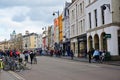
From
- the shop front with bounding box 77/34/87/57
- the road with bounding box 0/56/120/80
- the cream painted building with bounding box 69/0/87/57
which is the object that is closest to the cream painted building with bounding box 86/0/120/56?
the shop front with bounding box 77/34/87/57

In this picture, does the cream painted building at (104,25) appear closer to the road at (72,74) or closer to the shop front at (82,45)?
the shop front at (82,45)

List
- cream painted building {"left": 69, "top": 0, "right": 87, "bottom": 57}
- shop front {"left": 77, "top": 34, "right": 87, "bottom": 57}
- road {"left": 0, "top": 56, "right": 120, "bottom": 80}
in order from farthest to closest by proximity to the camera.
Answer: cream painted building {"left": 69, "top": 0, "right": 87, "bottom": 57}
shop front {"left": 77, "top": 34, "right": 87, "bottom": 57}
road {"left": 0, "top": 56, "right": 120, "bottom": 80}

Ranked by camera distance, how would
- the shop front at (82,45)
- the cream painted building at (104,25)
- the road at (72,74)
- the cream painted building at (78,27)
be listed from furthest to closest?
1. the cream painted building at (78,27)
2. the shop front at (82,45)
3. the cream painted building at (104,25)
4. the road at (72,74)

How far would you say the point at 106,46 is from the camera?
147ft

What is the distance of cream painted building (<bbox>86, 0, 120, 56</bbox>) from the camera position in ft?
139

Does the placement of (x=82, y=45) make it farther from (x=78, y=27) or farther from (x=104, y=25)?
(x=104, y=25)

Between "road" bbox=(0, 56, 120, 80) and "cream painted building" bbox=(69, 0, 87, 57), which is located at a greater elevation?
"cream painted building" bbox=(69, 0, 87, 57)

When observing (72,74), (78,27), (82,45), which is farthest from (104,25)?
(72,74)

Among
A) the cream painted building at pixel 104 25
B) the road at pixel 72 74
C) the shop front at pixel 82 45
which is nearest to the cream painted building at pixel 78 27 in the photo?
the shop front at pixel 82 45

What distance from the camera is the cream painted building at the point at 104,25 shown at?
4250cm

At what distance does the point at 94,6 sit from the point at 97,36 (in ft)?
14.6

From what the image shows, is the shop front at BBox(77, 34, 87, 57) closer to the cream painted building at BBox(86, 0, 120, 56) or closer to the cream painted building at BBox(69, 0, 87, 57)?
the cream painted building at BBox(69, 0, 87, 57)

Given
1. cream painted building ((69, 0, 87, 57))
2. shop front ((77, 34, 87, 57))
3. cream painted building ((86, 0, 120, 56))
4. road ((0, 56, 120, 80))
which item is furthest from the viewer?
cream painted building ((69, 0, 87, 57))

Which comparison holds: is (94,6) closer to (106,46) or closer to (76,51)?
(106,46)
